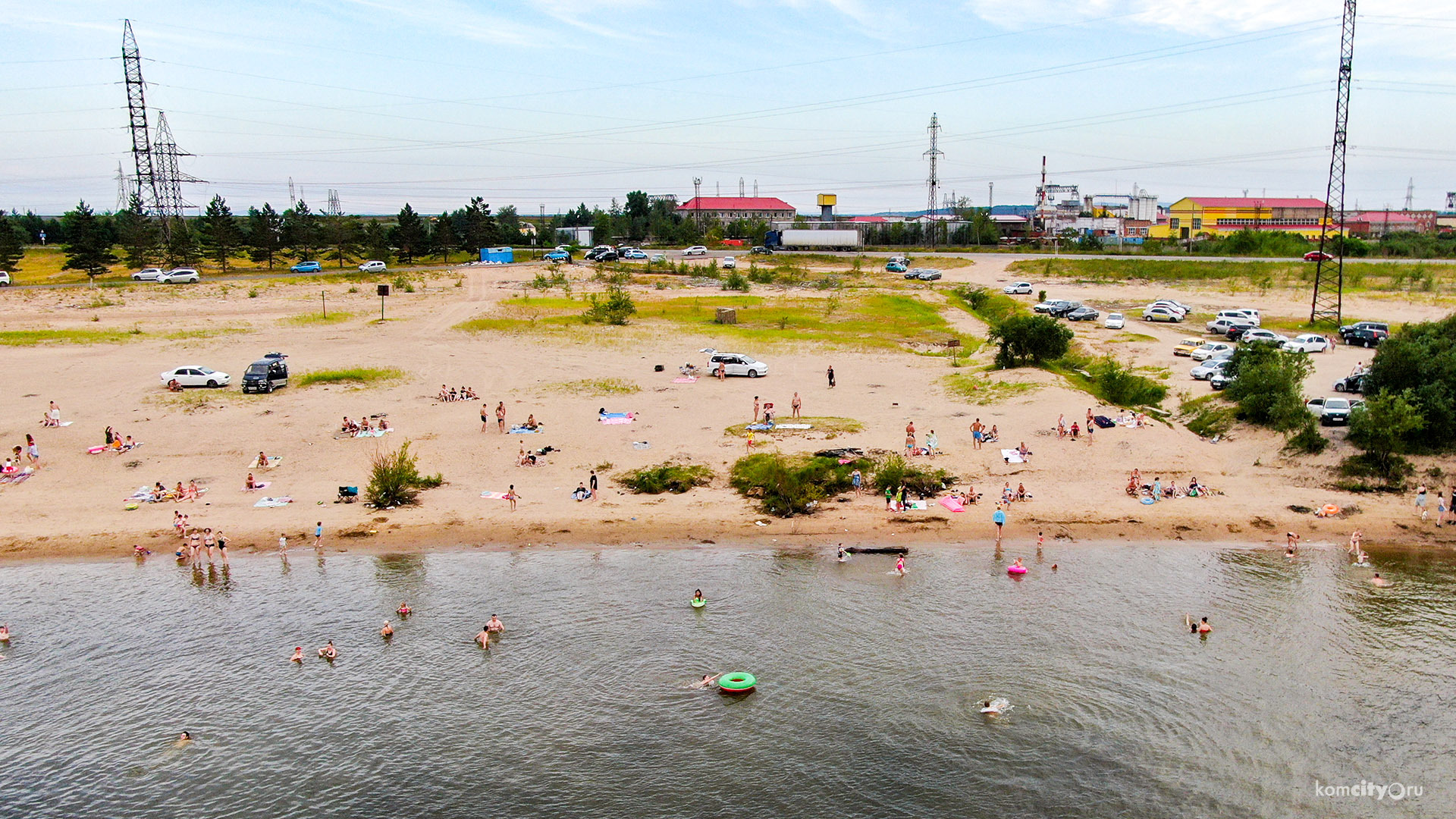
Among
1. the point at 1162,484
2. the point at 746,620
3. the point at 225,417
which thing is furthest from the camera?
the point at 225,417

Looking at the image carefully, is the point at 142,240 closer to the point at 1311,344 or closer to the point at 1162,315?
the point at 1162,315

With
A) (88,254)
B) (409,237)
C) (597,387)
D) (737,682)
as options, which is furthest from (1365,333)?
(88,254)

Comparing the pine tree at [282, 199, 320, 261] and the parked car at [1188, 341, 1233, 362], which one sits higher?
the pine tree at [282, 199, 320, 261]

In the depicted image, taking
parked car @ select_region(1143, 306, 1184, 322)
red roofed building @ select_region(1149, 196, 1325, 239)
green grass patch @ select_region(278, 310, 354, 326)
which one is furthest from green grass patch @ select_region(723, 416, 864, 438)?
red roofed building @ select_region(1149, 196, 1325, 239)

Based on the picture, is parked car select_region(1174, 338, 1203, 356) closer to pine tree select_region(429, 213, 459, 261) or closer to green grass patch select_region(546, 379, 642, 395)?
green grass patch select_region(546, 379, 642, 395)

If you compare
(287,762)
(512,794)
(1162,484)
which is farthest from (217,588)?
(1162,484)

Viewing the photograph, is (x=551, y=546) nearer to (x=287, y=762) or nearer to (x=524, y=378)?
(x=287, y=762)
